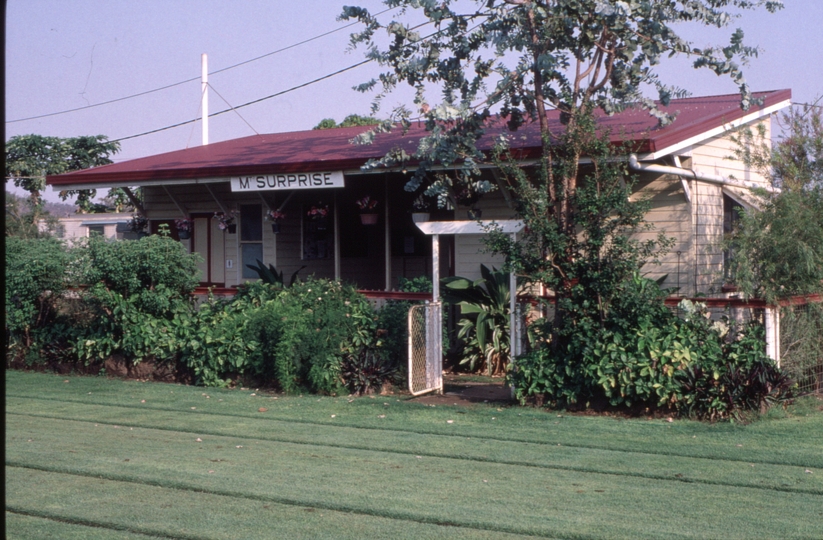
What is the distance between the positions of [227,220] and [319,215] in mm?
1985

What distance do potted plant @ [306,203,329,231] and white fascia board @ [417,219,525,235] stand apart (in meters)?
4.80

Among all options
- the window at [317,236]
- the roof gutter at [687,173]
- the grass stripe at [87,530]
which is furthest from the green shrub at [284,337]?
the grass stripe at [87,530]

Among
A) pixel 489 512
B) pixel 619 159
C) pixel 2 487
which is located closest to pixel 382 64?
pixel 619 159

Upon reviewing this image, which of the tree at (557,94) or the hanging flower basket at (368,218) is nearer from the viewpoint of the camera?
the tree at (557,94)

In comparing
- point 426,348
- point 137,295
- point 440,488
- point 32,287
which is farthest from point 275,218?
point 440,488

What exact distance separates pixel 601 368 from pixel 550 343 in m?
0.92

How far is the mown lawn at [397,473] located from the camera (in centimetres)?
557

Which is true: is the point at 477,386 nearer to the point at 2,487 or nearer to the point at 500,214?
the point at 500,214

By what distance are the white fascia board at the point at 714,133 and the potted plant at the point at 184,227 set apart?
30.2 ft

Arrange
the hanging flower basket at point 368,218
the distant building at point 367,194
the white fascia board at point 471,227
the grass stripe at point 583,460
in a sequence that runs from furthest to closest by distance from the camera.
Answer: the hanging flower basket at point 368,218, the distant building at point 367,194, the white fascia board at point 471,227, the grass stripe at point 583,460

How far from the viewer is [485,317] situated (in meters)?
12.6

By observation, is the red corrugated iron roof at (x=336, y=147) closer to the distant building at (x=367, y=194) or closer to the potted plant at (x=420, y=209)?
the distant building at (x=367, y=194)

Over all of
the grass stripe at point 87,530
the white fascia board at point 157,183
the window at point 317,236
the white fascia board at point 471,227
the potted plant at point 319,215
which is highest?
the white fascia board at point 157,183

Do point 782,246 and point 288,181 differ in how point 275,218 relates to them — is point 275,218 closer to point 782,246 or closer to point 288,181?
point 288,181
